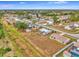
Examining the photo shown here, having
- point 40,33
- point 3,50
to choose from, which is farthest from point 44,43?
point 3,50

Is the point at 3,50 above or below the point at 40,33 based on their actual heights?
below

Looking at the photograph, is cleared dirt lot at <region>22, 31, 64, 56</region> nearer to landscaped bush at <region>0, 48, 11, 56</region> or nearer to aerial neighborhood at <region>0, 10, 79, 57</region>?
aerial neighborhood at <region>0, 10, 79, 57</region>

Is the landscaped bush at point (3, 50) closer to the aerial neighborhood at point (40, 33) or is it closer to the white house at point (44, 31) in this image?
the aerial neighborhood at point (40, 33)

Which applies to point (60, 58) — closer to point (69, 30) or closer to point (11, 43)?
point (69, 30)

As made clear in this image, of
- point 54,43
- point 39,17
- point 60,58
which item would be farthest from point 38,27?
point 60,58

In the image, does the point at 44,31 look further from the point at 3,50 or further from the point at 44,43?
the point at 3,50

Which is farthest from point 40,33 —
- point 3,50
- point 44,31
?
point 3,50

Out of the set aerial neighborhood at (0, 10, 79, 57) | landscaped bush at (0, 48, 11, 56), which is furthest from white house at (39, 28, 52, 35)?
landscaped bush at (0, 48, 11, 56)

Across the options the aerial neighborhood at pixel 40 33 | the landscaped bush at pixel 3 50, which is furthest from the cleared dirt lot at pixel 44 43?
the landscaped bush at pixel 3 50
